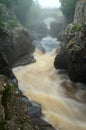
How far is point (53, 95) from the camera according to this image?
60.3ft

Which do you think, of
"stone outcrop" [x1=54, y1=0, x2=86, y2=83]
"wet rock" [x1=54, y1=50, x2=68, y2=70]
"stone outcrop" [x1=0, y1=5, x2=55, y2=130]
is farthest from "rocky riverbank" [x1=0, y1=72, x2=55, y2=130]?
"wet rock" [x1=54, y1=50, x2=68, y2=70]

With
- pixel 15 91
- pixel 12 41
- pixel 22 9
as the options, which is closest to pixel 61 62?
pixel 12 41

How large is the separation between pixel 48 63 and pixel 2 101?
1775cm

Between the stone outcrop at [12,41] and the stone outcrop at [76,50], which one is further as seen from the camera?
the stone outcrop at [12,41]

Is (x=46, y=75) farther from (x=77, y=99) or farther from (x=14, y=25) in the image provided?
(x=14, y=25)

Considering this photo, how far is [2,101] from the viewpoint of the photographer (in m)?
8.44

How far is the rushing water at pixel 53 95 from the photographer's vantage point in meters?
14.1

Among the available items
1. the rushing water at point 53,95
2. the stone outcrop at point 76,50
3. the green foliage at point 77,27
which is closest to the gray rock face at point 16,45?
the rushing water at point 53,95

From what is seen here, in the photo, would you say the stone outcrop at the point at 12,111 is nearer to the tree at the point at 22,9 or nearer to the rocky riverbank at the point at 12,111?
the rocky riverbank at the point at 12,111

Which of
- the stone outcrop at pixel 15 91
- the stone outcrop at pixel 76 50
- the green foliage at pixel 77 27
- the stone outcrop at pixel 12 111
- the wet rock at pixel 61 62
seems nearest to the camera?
the stone outcrop at pixel 12 111

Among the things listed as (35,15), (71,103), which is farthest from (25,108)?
(35,15)

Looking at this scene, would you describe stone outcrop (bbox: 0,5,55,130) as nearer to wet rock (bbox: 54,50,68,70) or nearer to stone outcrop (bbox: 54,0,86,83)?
wet rock (bbox: 54,50,68,70)

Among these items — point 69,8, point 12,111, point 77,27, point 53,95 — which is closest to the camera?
point 12,111

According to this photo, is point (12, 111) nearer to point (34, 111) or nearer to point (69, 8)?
point (34, 111)
